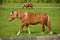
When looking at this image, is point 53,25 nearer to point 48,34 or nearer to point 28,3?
point 48,34

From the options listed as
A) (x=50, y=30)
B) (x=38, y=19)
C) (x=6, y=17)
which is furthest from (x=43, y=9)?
(x=6, y=17)

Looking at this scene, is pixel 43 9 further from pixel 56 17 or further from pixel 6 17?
pixel 6 17

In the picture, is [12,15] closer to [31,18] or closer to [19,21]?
[19,21]

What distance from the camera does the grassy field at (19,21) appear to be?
6.55ft

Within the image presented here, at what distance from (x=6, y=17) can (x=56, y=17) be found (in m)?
0.58

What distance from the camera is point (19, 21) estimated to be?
6.68 ft

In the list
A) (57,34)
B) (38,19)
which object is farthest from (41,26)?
(57,34)

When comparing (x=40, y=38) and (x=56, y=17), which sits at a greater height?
(x=56, y=17)

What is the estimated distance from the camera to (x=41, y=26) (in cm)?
207

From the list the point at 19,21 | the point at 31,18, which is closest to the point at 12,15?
the point at 19,21

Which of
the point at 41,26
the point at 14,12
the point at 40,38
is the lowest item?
the point at 40,38

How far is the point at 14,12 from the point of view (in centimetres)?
202

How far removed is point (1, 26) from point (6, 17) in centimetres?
11

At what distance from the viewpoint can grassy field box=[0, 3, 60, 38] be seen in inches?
78.5
